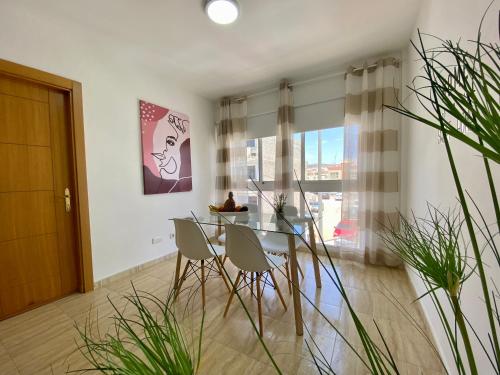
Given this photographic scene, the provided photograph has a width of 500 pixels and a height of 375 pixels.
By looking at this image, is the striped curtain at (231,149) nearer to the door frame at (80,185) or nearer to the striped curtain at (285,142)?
the striped curtain at (285,142)

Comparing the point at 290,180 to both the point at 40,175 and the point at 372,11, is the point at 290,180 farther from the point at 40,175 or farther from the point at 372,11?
the point at 40,175

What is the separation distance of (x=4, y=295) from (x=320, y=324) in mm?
2615

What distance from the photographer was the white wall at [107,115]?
1918mm

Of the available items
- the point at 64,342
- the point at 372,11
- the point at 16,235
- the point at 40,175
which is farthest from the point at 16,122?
the point at 372,11

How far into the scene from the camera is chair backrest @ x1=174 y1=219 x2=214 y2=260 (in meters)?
1.87

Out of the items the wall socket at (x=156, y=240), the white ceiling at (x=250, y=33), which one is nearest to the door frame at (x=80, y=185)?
the white ceiling at (x=250, y=33)

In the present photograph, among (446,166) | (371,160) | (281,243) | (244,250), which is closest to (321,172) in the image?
(371,160)

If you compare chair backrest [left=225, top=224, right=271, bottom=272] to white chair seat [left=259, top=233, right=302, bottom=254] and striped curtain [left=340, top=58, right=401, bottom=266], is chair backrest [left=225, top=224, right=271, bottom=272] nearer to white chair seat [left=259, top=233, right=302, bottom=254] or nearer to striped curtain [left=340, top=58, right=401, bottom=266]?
white chair seat [left=259, top=233, right=302, bottom=254]

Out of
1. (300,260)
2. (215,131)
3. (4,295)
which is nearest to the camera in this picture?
(4,295)

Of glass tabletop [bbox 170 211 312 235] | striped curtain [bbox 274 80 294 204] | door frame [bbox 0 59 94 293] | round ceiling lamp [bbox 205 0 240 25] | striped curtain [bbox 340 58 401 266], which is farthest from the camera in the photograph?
striped curtain [bbox 274 80 294 204]

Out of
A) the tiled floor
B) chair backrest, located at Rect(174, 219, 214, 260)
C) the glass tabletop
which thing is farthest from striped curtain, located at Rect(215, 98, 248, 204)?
chair backrest, located at Rect(174, 219, 214, 260)

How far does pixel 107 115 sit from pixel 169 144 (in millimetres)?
822

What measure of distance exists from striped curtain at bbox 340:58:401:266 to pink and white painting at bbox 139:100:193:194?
227 cm

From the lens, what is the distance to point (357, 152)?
9.21 ft
